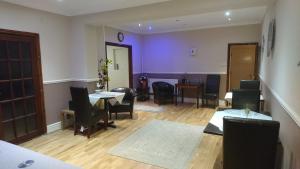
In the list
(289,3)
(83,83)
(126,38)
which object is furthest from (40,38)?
(289,3)

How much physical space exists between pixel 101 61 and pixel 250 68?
4.35m

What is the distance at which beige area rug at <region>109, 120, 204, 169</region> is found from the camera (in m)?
2.85

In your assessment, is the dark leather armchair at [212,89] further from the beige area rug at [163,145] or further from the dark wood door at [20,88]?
Answer: the dark wood door at [20,88]

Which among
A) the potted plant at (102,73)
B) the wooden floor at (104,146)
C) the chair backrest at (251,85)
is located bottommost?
the wooden floor at (104,146)

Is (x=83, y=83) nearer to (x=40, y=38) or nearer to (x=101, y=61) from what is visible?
(x=101, y=61)

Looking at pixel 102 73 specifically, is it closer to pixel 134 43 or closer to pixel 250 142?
pixel 134 43

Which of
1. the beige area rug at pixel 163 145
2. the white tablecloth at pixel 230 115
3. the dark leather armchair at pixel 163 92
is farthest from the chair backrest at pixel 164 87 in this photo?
the white tablecloth at pixel 230 115

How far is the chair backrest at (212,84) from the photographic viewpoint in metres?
5.98

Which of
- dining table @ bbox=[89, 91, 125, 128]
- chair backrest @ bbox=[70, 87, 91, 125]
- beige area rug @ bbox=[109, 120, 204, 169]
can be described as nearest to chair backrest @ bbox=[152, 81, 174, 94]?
beige area rug @ bbox=[109, 120, 204, 169]

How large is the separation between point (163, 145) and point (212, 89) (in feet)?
10.9

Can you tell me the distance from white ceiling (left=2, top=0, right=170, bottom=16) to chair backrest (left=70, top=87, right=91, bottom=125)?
1.55 metres

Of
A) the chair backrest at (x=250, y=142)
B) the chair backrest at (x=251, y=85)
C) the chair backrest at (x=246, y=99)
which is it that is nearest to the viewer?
the chair backrest at (x=250, y=142)

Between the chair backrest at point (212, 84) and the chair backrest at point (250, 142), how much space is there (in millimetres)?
4543

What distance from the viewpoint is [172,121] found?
4.62 meters
